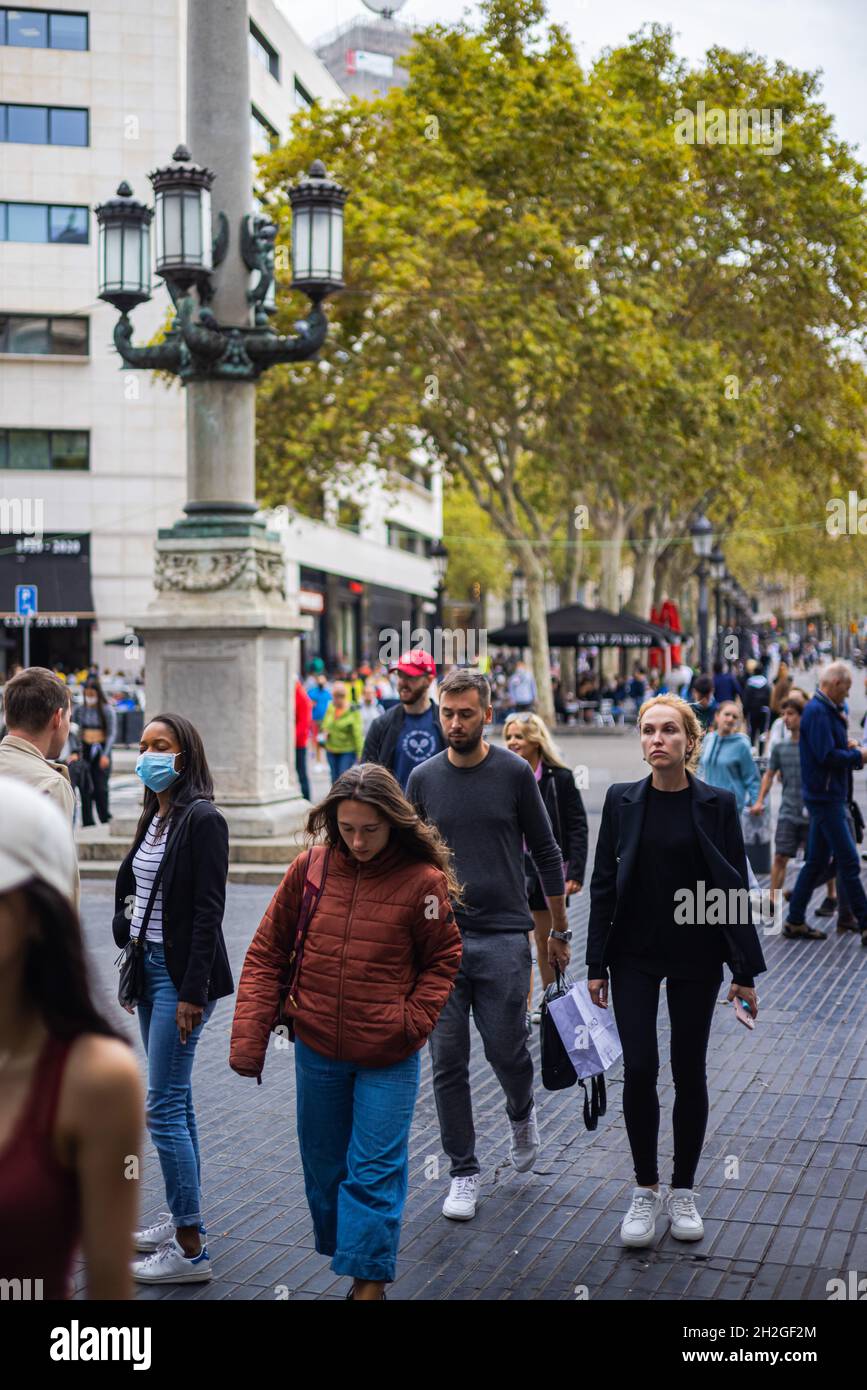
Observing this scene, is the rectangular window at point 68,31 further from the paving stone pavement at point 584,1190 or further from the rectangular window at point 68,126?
the paving stone pavement at point 584,1190

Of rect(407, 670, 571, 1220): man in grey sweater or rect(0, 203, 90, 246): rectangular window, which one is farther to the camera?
rect(0, 203, 90, 246): rectangular window

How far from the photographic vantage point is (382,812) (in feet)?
13.9

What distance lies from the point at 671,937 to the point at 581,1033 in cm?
55

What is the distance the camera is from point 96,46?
133ft

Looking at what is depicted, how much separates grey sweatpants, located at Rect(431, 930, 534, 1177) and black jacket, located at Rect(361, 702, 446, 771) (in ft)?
9.61

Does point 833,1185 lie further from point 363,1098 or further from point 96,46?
point 96,46

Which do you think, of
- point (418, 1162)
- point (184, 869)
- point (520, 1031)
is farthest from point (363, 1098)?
point (418, 1162)

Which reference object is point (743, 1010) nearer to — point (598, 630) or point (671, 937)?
point (671, 937)

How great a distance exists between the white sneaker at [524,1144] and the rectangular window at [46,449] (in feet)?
124

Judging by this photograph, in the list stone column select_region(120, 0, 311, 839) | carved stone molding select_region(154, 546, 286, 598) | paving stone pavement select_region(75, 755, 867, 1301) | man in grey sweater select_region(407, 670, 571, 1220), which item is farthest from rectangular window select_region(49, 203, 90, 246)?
man in grey sweater select_region(407, 670, 571, 1220)

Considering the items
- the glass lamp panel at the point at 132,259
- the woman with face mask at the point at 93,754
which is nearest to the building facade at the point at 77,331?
the woman with face mask at the point at 93,754

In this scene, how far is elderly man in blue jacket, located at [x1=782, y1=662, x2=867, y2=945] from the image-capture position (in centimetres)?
1009
